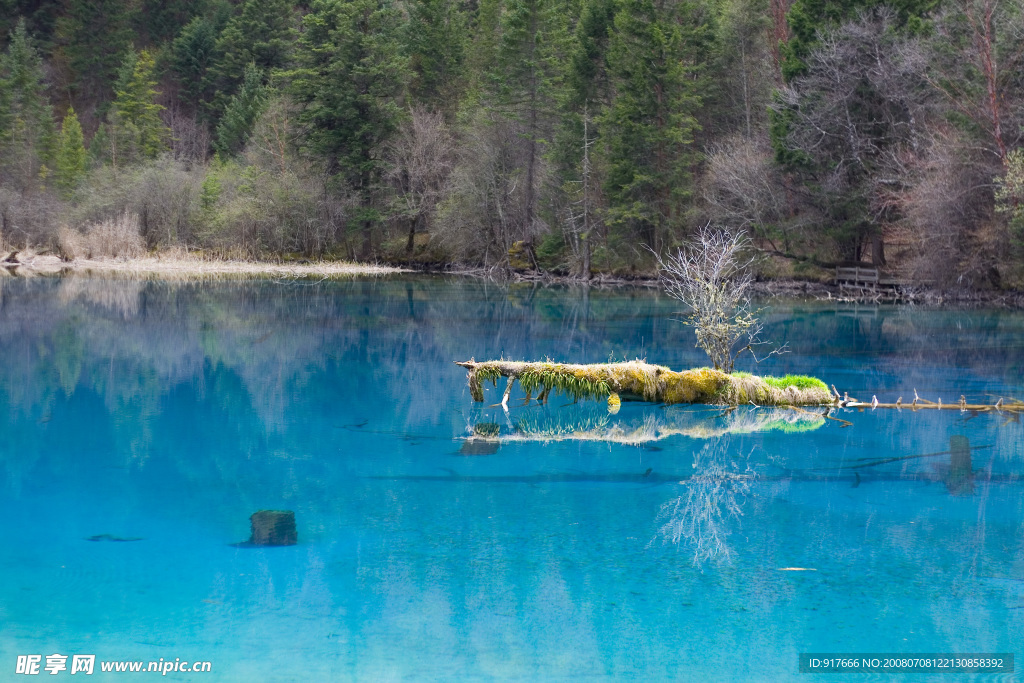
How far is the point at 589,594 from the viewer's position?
8422mm

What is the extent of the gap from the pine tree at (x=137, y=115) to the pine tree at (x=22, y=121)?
5.26m

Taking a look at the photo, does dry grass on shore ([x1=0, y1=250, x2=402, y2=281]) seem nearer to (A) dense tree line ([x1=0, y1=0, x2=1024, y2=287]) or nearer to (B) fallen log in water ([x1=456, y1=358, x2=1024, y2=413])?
(A) dense tree line ([x1=0, y1=0, x2=1024, y2=287])

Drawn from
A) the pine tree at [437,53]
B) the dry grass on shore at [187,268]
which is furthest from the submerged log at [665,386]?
the pine tree at [437,53]

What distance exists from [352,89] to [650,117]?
63.0 ft

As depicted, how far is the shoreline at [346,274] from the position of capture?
36.8 metres

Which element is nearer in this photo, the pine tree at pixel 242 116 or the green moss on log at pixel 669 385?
the green moss on log at pixel 669 385

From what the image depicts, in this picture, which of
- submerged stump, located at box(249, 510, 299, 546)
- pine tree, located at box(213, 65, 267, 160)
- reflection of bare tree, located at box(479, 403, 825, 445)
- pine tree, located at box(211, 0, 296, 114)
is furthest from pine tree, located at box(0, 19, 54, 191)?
submerged stump, located at box(249, 510, 299, 546)

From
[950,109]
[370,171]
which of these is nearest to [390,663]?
[950,109]

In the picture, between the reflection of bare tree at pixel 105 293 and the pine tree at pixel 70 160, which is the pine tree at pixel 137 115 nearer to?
the pine tree at pixel 70 160

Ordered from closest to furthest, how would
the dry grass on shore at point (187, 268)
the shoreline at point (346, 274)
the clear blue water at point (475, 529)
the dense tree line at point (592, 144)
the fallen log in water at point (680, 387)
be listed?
the clear blue water at point (475, 529)
the fallen log in water at point (680, 387)
the dense tree line at point (592, 144)
the shoreline at point (346, 274)
the dry grass on shore at point (187, 268)

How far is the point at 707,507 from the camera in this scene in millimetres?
10875

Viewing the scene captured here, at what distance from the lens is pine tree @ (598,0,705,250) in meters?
46.0

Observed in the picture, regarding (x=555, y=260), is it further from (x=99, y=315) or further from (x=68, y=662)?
(x=68, y=662)

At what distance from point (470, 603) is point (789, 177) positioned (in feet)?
125
